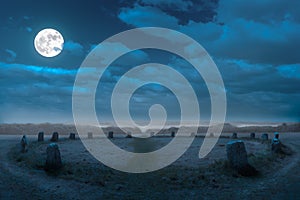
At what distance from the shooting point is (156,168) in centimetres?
1264

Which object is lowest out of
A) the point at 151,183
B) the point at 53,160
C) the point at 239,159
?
the point at 151,183

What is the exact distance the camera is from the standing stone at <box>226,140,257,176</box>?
11.3 metres

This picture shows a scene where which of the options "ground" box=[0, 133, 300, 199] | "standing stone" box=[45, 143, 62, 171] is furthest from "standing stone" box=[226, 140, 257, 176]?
"standing stone" box=[45, 143, 62, 171]

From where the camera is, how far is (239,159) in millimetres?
11539

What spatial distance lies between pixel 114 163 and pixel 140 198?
5469 millimetres

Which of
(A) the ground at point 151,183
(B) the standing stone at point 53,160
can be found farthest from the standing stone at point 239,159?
(B) the standing stone at point 53,160

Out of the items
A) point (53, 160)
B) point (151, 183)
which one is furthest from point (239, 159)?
point (53, 160)

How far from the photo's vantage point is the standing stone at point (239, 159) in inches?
443

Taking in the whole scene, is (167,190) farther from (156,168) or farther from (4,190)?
(4,190)

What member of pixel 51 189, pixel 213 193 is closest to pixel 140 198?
pixel 213 193

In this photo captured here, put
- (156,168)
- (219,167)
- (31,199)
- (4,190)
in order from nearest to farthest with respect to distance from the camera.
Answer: (31,199) → (4,190) → (219,167) → (156,168)

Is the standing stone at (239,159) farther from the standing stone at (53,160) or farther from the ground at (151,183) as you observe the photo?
the standing stone at (53,160)

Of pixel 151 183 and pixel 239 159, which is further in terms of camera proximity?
pixel 239 159

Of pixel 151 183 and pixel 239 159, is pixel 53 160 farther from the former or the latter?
pixel 239 159
